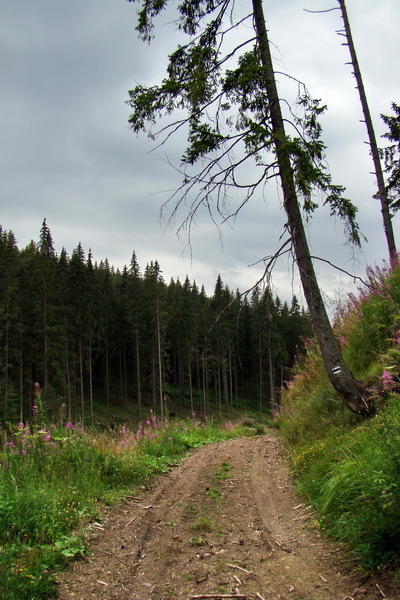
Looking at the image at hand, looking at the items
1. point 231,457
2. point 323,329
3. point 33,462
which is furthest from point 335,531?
point 231,457

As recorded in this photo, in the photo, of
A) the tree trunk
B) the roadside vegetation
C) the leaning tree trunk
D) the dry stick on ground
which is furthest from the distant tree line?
the dry stick on ground

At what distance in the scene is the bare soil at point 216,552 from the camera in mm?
3010

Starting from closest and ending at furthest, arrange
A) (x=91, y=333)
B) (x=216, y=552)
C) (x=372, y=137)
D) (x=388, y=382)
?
(x=216, y=552) → (x=388, y=382) → (x=372, y=137) → (x=91, y=333)

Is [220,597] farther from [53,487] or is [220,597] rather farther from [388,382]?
[388,382]

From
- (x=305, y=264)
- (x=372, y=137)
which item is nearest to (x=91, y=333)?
(x=372, y=137)

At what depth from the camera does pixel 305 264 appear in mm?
6066

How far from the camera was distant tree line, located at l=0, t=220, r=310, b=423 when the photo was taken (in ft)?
111

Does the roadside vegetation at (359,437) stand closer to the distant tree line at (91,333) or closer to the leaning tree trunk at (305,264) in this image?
the leaning tree trunk at (305,264)

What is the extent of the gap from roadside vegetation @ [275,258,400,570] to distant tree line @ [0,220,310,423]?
9.81m

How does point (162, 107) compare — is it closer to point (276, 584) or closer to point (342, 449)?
point (342, 449)

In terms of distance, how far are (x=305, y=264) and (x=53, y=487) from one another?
14.9ft

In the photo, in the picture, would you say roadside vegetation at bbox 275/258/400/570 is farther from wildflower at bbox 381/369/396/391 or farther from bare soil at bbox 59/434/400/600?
bare soil at bbox 59/434/400/600

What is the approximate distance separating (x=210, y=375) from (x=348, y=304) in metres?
57.9

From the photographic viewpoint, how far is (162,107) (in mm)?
6605
